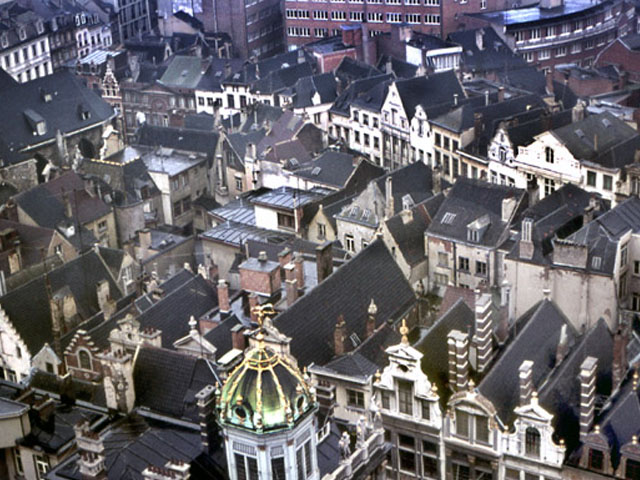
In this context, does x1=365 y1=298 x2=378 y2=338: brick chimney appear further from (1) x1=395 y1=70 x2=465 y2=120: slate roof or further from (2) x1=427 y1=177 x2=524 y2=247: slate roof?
(1) x1=395 y1=70 x2=465 y2=120: slate roof

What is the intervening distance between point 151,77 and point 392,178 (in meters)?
72.2

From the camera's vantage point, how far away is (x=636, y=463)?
59.8m

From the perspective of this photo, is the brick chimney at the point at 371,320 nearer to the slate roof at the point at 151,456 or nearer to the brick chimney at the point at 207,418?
the slate roof at the point at 151,456

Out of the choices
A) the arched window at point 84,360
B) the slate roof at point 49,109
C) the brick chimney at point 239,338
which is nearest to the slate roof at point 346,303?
the brick chimney at point 239,338

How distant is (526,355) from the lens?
226 feet

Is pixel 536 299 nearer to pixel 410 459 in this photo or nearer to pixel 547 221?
pixel 547 221

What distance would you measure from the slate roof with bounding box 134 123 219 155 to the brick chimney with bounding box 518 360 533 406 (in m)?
75.3

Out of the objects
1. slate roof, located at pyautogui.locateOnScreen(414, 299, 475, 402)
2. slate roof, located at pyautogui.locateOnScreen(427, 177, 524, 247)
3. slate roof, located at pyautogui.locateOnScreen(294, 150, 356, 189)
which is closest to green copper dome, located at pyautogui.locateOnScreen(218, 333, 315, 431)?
slate roof, located at pyautogui.locateOnScreen(414, 299, 475, 402)

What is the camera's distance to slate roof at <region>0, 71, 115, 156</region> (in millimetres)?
131750


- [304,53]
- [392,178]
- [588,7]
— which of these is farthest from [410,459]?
[588,7]

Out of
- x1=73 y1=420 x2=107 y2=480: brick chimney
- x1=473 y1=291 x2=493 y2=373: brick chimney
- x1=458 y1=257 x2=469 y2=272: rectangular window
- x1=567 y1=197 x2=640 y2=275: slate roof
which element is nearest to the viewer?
x1=73 y1=420 x2=107 y2=480: brick chimney

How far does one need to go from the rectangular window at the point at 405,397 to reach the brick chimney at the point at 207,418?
15.9 meters

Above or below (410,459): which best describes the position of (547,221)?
above

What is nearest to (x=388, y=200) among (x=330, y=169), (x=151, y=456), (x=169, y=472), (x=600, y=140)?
(x=330, y=169)
